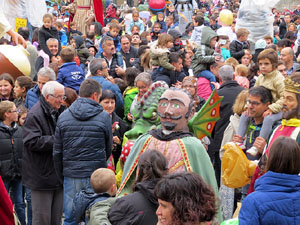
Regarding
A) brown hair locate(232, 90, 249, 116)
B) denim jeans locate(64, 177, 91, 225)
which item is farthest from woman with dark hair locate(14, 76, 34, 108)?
brown hair locate(232, 90, 249, 116)

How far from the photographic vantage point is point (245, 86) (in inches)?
344

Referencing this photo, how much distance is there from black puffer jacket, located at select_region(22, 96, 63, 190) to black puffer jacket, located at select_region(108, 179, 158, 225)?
220cm

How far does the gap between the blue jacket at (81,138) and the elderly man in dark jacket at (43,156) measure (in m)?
0.28

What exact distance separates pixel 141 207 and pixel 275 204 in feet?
3.12

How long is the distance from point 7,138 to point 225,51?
7025mm

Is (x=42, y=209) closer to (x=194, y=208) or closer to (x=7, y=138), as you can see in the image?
(x=7, y=138)

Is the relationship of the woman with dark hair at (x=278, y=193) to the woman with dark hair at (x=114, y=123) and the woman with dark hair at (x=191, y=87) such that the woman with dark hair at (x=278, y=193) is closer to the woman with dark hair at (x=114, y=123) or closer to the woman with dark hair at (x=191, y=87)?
the woman with dark hair at (x=114, y=123)

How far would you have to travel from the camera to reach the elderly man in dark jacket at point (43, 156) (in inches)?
238

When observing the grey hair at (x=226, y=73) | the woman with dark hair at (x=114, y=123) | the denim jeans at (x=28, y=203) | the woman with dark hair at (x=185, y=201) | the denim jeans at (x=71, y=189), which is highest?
the woman with dark hair at (x=185, y=201)

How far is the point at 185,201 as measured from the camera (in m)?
3.27

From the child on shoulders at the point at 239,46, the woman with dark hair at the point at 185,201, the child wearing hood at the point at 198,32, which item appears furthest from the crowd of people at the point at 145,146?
the child wearing hood at the point at 198,32

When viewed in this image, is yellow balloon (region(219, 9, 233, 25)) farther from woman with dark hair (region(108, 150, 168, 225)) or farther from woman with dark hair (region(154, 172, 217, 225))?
woman with dark hair (region(154, 172, 217, 225))

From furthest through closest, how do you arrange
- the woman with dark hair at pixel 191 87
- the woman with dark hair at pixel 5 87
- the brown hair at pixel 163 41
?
1. the brown hair at pixel 163 41
2. the woman with dark hair at pixel 191 87
3. the woman with dark hair at pixel 5 87

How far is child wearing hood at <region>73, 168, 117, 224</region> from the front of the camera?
4438 millimetres
